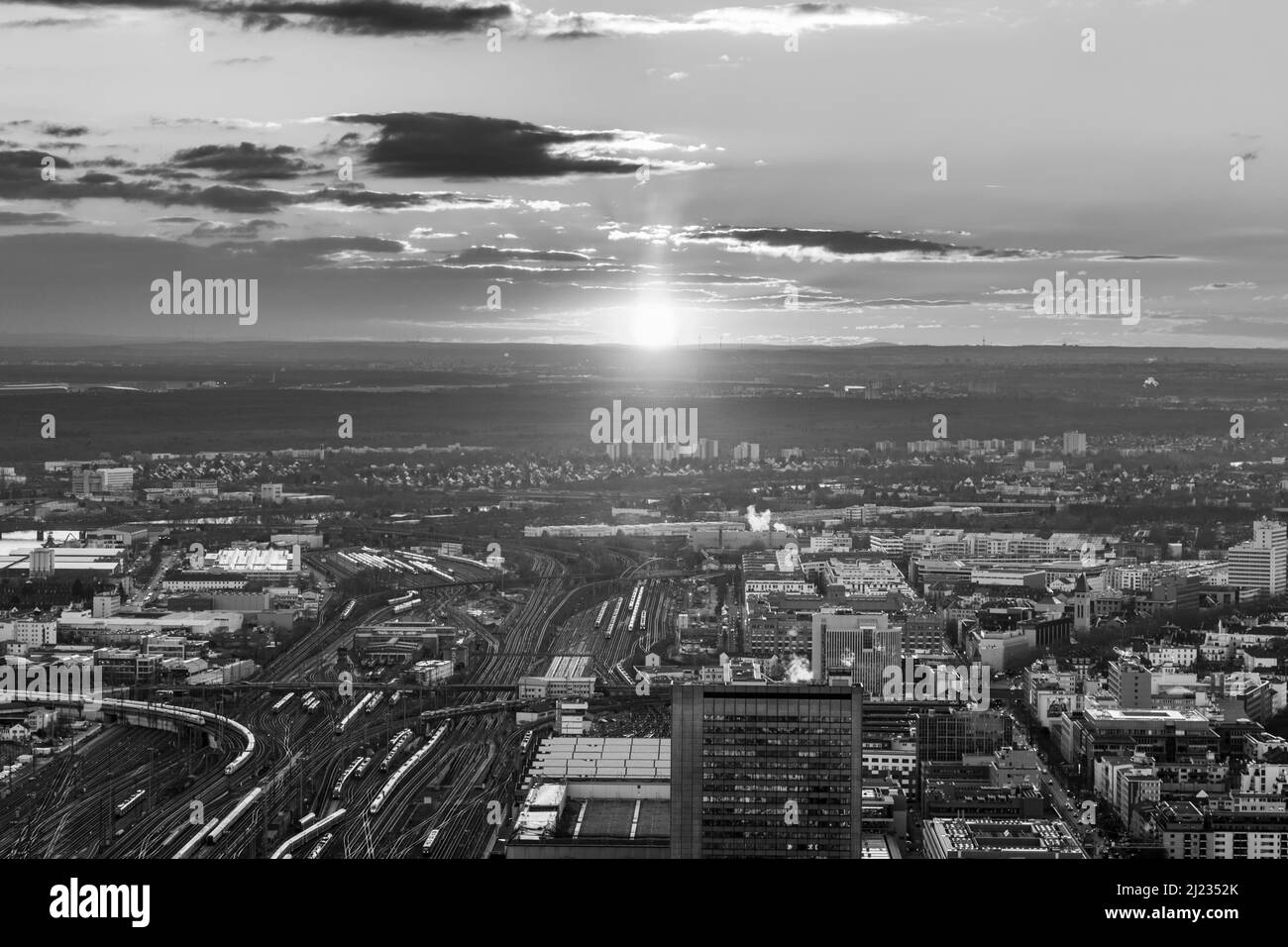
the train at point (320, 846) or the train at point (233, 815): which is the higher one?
the train at point (233, 815)

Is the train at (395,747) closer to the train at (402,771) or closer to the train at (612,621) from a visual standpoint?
the train at (402,771)

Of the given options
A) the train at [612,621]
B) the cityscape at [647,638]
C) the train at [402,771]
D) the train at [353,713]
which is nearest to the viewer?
the cityscape at [647,638]

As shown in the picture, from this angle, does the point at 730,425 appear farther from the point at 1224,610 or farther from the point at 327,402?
the point at 1224,610

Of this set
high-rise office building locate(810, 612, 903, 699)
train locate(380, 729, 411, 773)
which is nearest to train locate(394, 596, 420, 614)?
train locate(380, 729, 411, 773)

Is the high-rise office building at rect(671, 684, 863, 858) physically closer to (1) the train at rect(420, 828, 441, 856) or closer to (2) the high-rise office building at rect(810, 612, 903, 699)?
(1) the train at rect(420, 828, 441, 856)

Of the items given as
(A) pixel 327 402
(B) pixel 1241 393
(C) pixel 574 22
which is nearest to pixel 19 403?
(A) pixel 327 402

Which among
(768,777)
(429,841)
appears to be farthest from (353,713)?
(768,777)

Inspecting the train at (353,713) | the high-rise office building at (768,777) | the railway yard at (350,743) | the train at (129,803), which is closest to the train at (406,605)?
the railway yard at (350,743)
